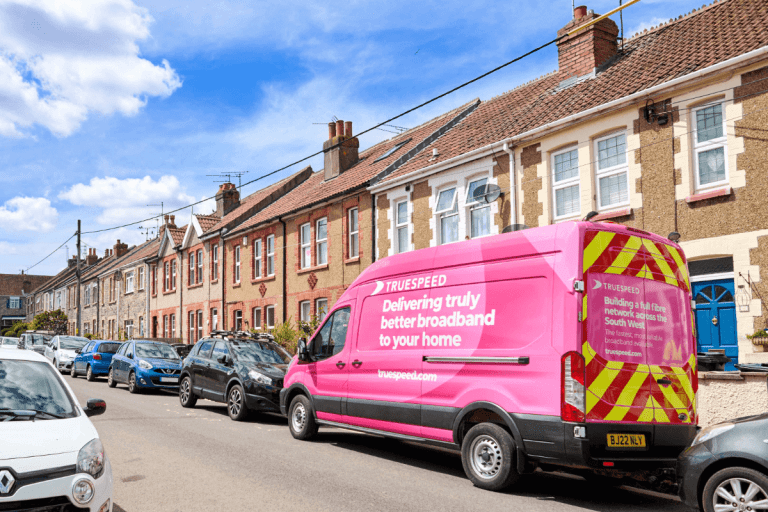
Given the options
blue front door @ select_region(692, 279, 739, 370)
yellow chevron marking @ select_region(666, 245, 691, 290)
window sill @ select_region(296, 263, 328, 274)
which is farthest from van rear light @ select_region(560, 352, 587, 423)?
window sill @ select_region(296, 263, 328, 274)

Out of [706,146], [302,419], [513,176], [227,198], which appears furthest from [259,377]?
[227,198]

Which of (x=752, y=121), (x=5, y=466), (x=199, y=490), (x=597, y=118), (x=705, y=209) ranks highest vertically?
(x=597, y=118)

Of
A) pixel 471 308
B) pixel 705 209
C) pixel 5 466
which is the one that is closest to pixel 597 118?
pixel 705 209

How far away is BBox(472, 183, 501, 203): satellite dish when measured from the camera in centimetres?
1586

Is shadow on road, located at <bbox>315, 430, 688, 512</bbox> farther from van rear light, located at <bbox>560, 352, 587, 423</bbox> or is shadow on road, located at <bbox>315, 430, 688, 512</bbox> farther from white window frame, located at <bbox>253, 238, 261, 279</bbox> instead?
white window frame, located at <bbox>253, 238, 261, 279</bbox>

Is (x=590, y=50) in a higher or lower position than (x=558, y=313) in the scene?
higher

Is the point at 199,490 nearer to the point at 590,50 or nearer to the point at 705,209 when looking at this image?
the point at 705,209

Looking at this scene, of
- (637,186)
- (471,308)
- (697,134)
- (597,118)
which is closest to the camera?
(471,308)

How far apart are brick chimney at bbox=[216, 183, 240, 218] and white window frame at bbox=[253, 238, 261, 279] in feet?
27.4

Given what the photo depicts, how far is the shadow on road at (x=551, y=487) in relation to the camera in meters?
6.60

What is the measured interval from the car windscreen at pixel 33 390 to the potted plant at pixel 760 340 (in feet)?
33.2

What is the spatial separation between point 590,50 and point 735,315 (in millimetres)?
8130

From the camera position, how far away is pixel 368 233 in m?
20.9

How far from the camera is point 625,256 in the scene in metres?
6.93
